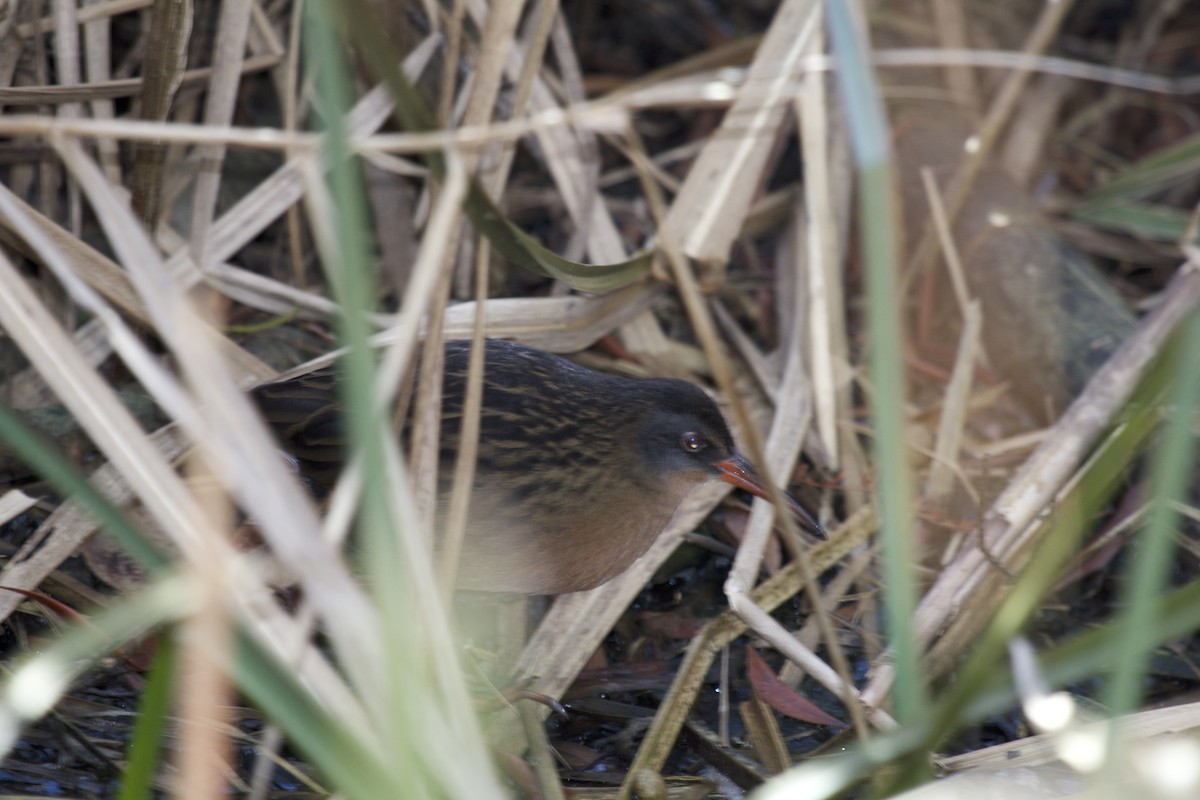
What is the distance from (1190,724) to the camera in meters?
2.31

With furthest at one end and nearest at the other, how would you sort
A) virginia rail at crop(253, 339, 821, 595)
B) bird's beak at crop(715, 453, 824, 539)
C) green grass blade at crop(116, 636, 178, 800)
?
bird's beak at crop(715, 453, 824, 539) < virginia rail at crop(253, 339, 821, 595) < green grass blade at crop(116, 636, 178, 800)

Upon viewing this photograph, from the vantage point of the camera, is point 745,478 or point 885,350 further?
point 745,478

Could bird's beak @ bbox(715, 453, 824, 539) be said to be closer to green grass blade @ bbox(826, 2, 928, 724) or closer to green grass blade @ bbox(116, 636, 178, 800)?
green grass blade @ bbox(826, 2, 928, 724)

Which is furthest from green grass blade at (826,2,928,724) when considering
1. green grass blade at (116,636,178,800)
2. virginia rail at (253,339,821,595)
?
virginia rail at (253,339,821,595)

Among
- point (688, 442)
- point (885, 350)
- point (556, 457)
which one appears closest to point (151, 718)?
point (885, 350)

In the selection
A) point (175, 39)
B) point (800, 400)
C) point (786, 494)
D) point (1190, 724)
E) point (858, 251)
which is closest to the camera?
point (1190, 724)

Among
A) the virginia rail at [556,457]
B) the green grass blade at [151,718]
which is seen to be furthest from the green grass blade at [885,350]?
the virginia rail at [556,457]

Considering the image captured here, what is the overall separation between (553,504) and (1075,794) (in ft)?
4.37

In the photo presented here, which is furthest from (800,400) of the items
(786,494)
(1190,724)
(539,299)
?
(1190,724)

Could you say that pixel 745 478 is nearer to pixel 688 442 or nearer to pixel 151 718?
pixel 688 442

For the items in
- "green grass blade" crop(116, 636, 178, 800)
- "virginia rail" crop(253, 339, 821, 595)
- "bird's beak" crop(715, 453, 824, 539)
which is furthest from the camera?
"bird's beak" crop(715, 453, 824, 539)

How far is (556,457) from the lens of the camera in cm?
310

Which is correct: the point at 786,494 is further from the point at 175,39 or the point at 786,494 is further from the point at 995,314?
the point at 175,39

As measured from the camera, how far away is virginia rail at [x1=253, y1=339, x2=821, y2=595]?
2936 millimetres
